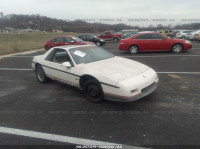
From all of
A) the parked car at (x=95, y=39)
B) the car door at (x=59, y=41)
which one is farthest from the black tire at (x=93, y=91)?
the parked car at (x=95, y=39)

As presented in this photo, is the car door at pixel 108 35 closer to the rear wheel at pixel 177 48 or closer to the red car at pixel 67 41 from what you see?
the red car at pixel 67 41

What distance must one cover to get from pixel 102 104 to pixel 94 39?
54.2ft

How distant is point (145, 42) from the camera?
12.1m

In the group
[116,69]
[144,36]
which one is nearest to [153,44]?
[144,36]

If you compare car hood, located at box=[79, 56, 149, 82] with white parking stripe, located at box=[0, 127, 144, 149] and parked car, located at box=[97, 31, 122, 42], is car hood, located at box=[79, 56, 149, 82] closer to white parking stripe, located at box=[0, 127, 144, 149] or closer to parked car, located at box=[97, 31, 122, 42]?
white parking stripe, located at box=[0, 127, 144, 149]

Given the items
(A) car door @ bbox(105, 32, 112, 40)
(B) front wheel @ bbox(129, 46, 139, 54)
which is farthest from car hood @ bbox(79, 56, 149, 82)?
(A) car door @ bbox(105, 32, 112, 40)

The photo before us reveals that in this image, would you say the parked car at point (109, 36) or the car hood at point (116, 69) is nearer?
the car hood at point (116, 69)

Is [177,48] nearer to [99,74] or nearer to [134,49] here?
[134,49]

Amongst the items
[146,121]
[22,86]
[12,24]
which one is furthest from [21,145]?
[12,24]

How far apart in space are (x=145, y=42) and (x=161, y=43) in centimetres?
103

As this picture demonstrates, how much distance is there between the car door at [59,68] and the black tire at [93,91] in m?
0.46

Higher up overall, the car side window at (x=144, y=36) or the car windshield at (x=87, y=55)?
the car side window at (x=144, y=36)

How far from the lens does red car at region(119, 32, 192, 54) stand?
11.6 metres

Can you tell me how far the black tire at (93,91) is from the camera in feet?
13.6
